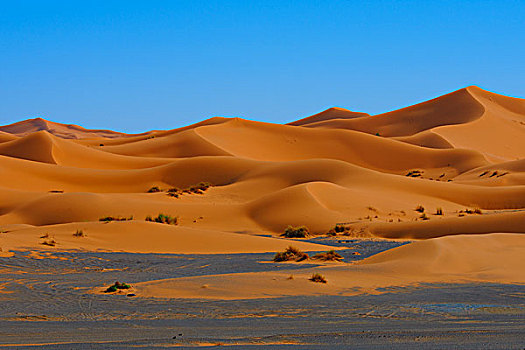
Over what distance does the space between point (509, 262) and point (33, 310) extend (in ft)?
40.6

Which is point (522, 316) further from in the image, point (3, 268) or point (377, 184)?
point (377, 184)

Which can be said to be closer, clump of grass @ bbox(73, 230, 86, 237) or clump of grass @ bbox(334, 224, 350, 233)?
clump of grass @ bbox(73, 230, 86, 237)

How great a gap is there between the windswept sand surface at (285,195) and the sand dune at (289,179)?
16 centimetres

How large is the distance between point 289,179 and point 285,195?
37.1 ft

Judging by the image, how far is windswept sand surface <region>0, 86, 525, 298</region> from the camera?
776 inches

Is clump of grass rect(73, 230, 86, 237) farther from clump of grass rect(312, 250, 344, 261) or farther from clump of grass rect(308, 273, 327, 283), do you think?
clump of grass rect(308, 273, 327, 283)

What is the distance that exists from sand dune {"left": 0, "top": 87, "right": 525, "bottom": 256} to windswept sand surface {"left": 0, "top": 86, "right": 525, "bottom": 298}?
16cm

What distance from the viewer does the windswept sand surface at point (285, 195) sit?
19703 mm

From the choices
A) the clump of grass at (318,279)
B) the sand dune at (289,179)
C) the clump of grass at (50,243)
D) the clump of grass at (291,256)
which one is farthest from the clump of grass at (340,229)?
the clump of grass at (318,279)

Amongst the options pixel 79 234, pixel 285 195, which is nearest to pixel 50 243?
pixel 79 234

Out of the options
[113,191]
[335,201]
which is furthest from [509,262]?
[113,191]

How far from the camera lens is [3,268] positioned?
61.9 feet

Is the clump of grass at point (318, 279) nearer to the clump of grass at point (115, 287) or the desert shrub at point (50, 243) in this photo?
the clump of grass at point (115, 287)

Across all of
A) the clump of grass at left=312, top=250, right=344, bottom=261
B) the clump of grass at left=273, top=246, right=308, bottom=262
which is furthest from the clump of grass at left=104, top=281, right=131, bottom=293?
the clump of grass at left=312, top=250, right=344, bottom=261
